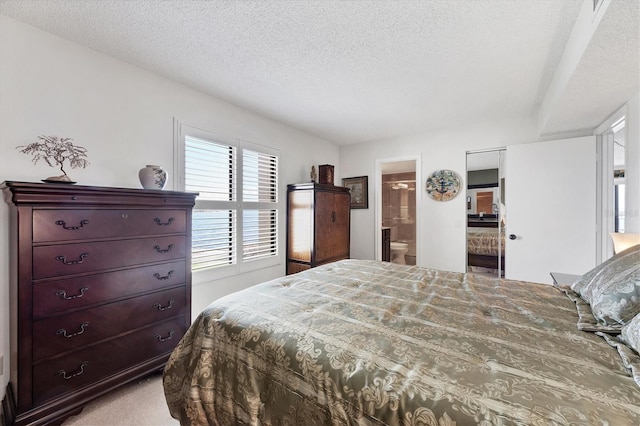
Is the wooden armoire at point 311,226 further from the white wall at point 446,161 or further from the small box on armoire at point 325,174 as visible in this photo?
the white wall at point 446,161

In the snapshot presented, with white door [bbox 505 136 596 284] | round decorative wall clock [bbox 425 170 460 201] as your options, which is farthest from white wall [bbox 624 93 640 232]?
round decorative wall clock [bbox 425 170 460 201]

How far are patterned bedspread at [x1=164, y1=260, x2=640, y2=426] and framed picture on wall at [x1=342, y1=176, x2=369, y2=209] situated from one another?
3.14m

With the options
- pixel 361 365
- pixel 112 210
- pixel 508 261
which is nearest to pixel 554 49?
pixel 508 261

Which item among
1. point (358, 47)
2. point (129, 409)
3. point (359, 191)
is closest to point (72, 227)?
point (129, 409)

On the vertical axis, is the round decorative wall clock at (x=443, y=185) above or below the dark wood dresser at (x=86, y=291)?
above

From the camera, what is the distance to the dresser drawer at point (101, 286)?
1449 mm

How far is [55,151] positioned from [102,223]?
0.64 m

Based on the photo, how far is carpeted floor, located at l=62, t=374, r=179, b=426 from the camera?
5.11 ft

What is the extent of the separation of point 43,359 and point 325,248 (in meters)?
2.77

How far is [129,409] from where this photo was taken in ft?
5.44

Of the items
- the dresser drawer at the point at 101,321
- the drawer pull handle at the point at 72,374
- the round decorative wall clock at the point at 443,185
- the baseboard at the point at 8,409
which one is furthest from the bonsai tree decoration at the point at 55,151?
the round decorative wall clock at the point at 443,185

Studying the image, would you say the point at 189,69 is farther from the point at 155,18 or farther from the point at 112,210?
the point at 112,210

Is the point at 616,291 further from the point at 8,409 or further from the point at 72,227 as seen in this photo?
the point at 8,409

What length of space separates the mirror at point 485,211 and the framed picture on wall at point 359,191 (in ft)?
5.29
